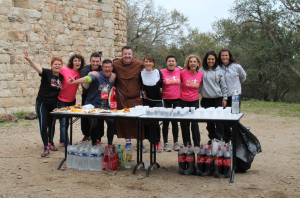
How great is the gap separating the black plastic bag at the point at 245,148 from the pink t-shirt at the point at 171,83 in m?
1.49

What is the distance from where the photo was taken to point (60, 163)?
14.8 ft

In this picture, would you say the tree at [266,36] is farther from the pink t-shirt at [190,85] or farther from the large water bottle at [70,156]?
the large water bottle at [70,156]

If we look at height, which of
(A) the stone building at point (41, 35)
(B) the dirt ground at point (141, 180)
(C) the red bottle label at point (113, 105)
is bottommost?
(B) the dirt ground at point (141, 180)

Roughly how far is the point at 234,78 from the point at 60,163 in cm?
325

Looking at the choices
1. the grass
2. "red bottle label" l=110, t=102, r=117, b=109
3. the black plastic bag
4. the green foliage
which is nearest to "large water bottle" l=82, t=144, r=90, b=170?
"red bottle label" l=110, t=102, r=117, b=109

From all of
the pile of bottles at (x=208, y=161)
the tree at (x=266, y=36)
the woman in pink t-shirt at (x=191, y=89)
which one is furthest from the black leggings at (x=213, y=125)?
the tree at (x=266, y=36)

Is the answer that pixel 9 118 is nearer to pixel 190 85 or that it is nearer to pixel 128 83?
pixel 128 83

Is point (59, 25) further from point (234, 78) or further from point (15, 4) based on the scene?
point (234, 78)

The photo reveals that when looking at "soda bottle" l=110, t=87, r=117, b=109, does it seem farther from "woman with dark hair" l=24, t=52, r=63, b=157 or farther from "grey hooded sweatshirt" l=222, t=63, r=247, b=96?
"grey hooded sweatshirt" l=222, t=63, r=247, b=96

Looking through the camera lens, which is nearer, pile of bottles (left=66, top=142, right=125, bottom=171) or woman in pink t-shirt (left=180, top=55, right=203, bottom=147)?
pile of bottles (left=66, top=142, right=125, bottom=171)

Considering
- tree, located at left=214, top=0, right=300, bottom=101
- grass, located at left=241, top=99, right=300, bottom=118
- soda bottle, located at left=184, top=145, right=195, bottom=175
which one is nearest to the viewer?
soda bottle, located at left=184, top=145, right=195, bottom=175

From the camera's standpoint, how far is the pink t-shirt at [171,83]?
5219mm

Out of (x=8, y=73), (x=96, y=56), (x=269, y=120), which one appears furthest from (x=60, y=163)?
(x=269, y=120)

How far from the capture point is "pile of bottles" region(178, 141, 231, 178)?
3.94m
